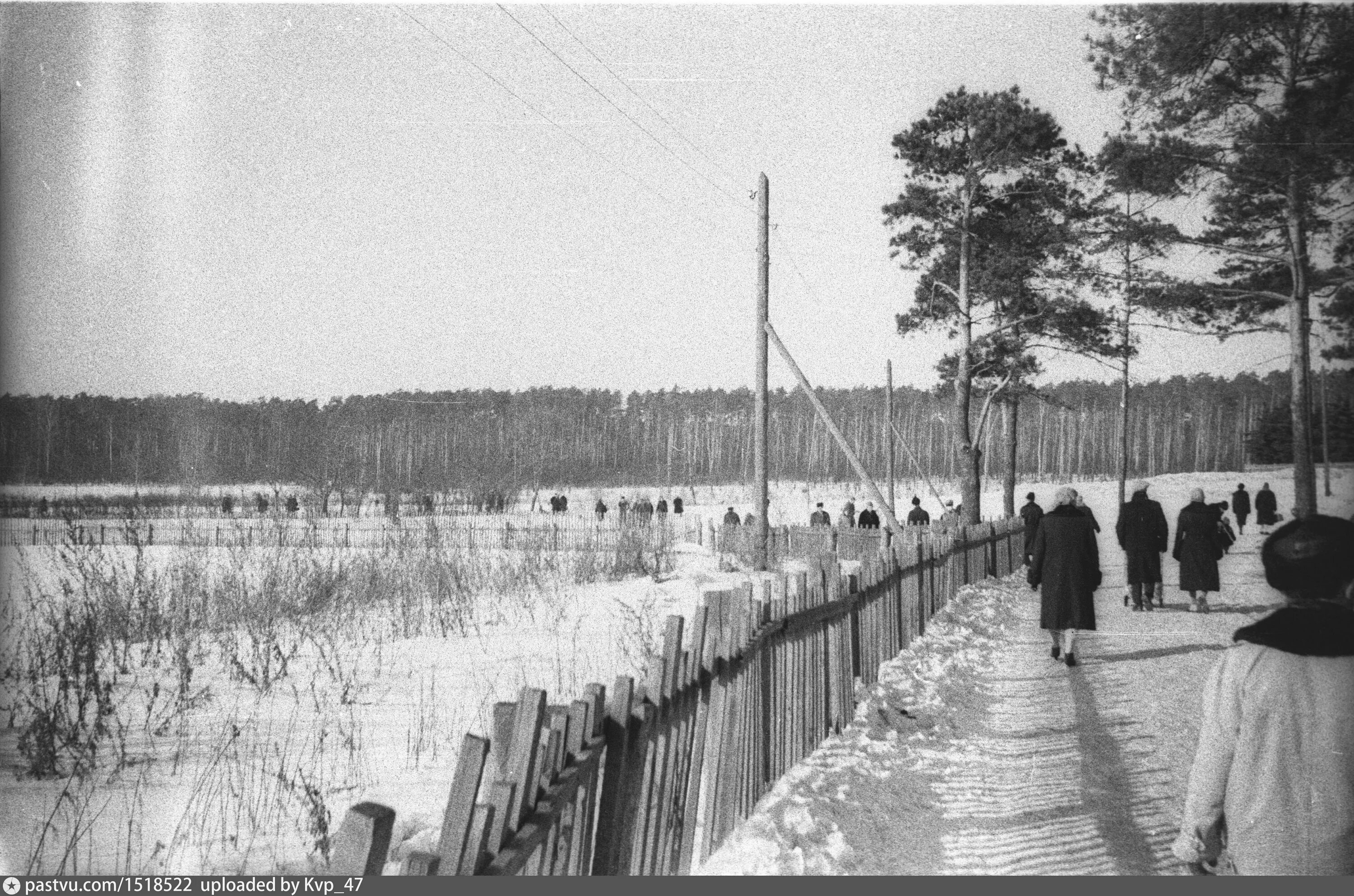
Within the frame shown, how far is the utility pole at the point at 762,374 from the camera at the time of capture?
46.8 ft

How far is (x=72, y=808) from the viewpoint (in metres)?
4.66

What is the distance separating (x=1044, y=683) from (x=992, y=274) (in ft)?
53.5

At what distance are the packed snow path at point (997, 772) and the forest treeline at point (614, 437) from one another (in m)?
4.45

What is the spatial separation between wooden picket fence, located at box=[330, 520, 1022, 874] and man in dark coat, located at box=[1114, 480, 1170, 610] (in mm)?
6840

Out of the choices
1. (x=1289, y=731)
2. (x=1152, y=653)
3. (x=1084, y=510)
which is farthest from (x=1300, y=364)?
(x=1289, y=731)

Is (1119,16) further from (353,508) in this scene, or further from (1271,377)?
(353,508)

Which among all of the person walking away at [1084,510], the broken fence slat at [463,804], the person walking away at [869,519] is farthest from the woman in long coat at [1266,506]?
the broken fence slat at [463,804]

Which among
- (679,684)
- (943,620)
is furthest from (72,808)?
(943,620)

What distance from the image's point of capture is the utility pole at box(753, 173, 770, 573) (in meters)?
14.3

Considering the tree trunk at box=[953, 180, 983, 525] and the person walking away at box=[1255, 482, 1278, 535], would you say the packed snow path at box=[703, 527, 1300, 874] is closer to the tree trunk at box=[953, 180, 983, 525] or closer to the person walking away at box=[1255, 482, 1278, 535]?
the person walking away at box=[1255, 482, 1278, 535]

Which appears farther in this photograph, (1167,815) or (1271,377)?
(1271,377)

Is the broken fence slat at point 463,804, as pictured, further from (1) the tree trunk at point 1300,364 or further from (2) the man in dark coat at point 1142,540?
(2) the man in dark coat at point 1142,540

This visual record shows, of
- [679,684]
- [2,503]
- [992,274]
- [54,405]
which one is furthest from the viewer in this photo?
[992,274]

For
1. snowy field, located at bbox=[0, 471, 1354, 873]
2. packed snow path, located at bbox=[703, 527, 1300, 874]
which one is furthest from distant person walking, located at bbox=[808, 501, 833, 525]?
packed snow path, located at bbox=[703, 527, 1300, 874]
